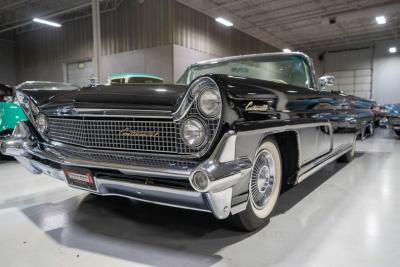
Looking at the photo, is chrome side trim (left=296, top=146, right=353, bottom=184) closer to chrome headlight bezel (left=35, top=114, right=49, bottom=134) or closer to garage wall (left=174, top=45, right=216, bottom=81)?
chrome headlight bezel (left=35, top=114, right=49, bottom=134)

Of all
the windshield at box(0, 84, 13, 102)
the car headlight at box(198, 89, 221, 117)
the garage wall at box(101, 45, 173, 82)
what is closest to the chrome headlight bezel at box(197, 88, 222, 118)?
the car headlight at box(198, 89, 221, 117)

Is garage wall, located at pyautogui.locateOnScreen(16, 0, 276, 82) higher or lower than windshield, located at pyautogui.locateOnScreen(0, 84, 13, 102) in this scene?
higher

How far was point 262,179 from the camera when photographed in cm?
218

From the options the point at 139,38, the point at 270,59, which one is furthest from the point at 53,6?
the point at 270,59

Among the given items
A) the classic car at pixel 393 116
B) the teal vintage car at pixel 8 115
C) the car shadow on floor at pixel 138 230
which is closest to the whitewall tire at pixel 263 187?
the car shadow on floor at pixel 138 230

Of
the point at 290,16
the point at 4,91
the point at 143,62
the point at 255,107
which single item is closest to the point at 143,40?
the point at 143,62

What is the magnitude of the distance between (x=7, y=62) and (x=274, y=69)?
18.8 m

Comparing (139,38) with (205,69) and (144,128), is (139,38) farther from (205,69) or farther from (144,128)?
(144,128)

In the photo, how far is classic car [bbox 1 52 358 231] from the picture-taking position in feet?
5.45

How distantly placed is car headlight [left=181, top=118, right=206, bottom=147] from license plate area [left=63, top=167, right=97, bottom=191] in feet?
2.25

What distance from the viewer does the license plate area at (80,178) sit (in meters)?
2.02

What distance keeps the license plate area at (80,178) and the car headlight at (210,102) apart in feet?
2.72

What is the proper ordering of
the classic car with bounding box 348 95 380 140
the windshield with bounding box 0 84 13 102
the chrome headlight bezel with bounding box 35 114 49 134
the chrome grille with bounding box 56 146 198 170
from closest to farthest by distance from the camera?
1. the chrome grille with bounding box 56 146 198 170
2. the chrome headlight bezel with bounding box 35 114 49 134
3. the classic car with bounding box 348 95 380 140
4. the windshield with bounding box 0 84 13 102

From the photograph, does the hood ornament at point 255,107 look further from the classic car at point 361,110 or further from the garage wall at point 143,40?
the garage wall at point 143,40
